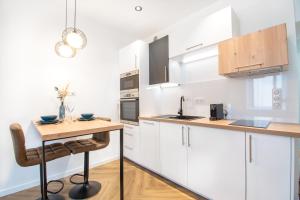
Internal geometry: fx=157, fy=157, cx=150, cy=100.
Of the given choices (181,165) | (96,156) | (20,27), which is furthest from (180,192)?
(20,27)

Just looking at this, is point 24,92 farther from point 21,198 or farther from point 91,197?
point 91,197

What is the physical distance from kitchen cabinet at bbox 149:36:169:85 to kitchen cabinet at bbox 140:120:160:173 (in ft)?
2.65

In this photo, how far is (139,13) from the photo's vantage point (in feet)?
8.70

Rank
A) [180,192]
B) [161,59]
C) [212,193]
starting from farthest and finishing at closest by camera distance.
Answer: [161,59] → [180,192] → [212,193]

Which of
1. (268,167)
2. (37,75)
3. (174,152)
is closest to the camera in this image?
(268,167)

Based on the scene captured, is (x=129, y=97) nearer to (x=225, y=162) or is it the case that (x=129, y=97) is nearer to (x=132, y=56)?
(x=132, y=56)

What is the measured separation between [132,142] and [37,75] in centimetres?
189

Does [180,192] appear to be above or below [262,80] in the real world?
below

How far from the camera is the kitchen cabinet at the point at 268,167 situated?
1.25 metres

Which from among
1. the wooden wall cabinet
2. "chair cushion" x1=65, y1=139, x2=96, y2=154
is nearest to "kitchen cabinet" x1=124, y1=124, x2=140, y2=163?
"chair cushion" x1=65, y1=139, x2=96, y2=154

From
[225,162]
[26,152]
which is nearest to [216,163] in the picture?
[225,162]

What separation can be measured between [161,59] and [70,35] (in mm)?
1480

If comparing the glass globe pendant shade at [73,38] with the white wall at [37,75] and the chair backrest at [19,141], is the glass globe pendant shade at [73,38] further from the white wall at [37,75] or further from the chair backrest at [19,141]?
the chair backrest at [19,141]

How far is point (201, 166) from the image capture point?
182 centimetres
